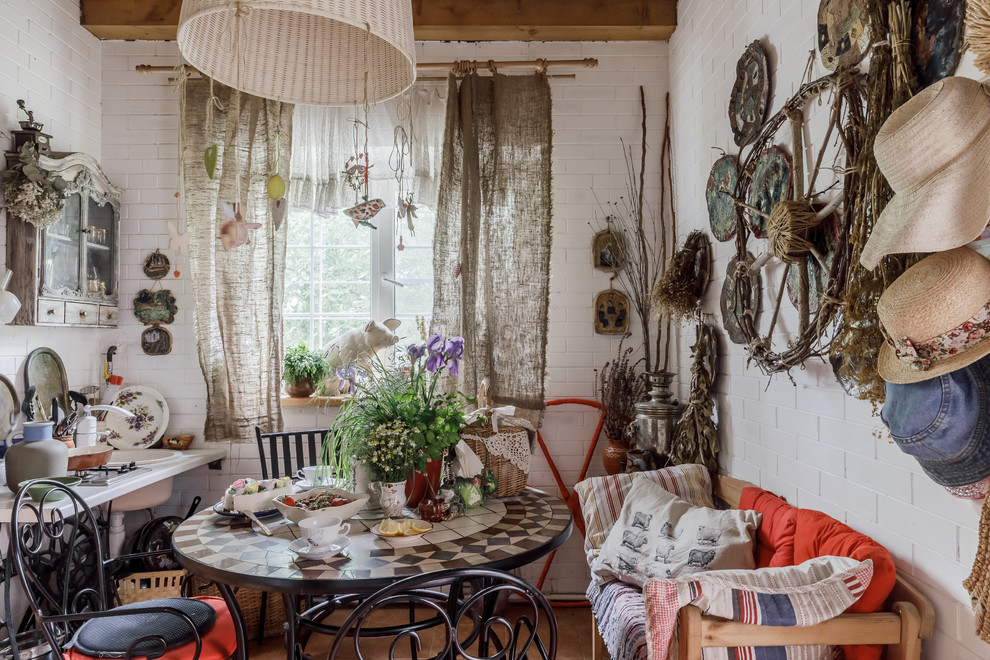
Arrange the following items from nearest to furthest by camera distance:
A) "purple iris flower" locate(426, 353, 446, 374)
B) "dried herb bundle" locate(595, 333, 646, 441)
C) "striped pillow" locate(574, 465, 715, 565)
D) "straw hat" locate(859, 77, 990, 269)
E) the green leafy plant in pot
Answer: "straw hat" locate(859, 77, 990, 269), the green leafy plant in pot, "purple iris flower" locate(426, 353, 446, 374), "striped pillow" locate(574, 465, 715, 565), "dried herb bundle" locate(595, 333, 646, 441)

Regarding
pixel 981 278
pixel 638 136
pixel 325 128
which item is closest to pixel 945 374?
pixel 981 278

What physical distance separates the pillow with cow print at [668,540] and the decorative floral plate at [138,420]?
8.24 ft

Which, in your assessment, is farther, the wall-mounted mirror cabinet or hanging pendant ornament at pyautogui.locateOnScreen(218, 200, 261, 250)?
the wall-mounted mirror cabinet

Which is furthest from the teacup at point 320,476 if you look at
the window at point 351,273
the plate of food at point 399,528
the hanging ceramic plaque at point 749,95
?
the hanging ceramic plaque at point 749,95

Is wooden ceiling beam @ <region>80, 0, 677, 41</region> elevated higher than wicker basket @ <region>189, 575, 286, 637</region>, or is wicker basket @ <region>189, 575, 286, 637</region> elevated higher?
wooden ceiling beam @ <region>80, 0, 677, 41</region>

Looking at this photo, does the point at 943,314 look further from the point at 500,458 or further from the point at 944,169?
the point at 500,458

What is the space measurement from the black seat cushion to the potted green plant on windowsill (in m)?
1.58

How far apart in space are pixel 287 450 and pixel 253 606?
774 millimetres

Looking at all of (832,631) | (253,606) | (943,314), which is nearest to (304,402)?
(253,606)

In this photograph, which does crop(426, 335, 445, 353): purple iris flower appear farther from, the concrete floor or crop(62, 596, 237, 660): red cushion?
the concrete floor

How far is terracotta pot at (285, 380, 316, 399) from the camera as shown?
353cm

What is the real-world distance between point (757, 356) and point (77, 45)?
3.69 metres

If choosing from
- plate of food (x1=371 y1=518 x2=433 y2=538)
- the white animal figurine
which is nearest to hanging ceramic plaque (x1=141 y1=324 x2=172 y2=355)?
the white animal figurine

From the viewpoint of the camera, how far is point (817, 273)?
191 cm
